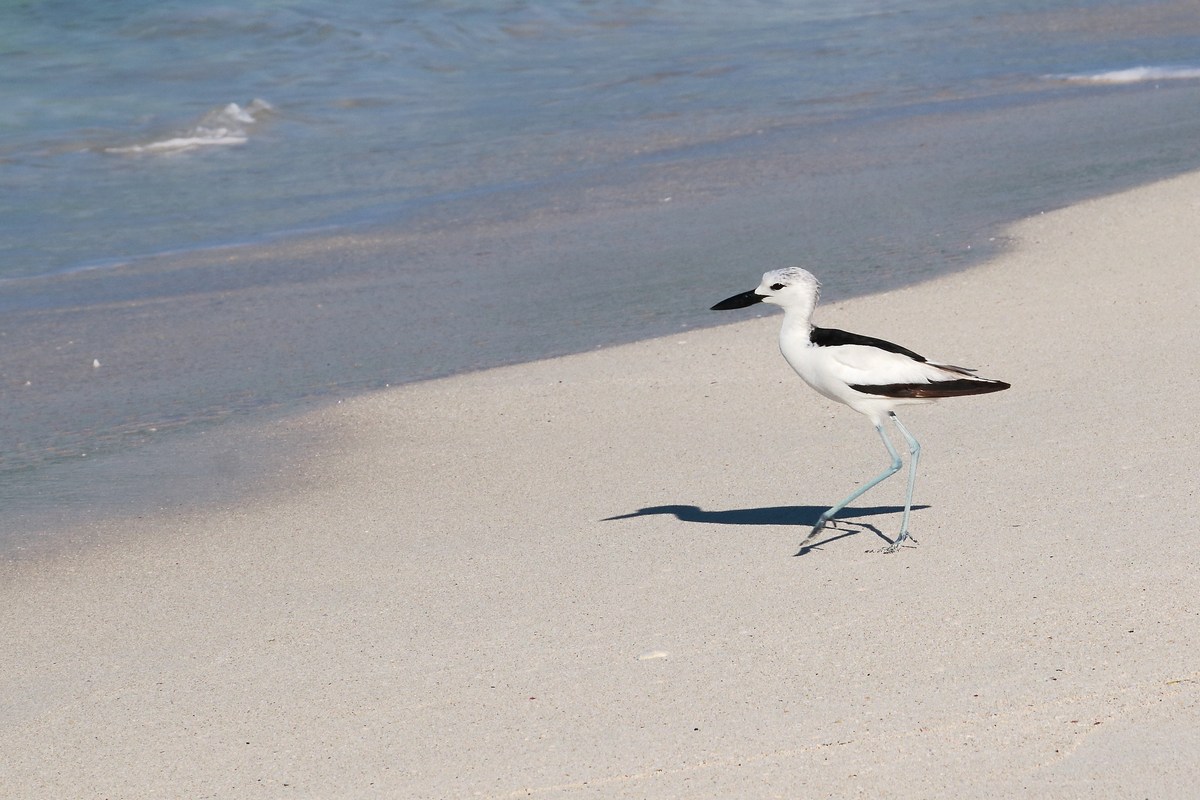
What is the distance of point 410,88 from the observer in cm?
1778

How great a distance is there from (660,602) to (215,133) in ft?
41.0

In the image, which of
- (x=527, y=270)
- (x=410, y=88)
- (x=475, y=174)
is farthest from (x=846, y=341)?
(x=410, y=88)

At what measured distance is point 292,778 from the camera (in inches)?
149

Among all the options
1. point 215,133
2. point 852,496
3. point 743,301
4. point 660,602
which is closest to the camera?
point 660,602

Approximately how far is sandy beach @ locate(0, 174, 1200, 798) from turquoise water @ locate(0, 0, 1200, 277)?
5712 mm

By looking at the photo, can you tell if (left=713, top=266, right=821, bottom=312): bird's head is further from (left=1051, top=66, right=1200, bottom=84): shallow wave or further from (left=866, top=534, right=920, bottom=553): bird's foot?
(left=1051, top=66, right=1200, bottom=84): shallow wave

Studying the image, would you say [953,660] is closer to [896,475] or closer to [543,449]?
[896,475]

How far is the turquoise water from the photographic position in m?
12.8

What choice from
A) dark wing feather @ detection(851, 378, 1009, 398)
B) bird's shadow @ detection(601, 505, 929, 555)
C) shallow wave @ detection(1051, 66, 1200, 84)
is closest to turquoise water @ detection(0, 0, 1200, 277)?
shallow wave @ detection(1051, 66, 1200, 84)

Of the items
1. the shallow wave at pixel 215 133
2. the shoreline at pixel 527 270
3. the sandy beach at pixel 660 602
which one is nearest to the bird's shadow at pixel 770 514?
the sandy beach at pixel 660 602

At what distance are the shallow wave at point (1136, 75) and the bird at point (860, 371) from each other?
1067cm

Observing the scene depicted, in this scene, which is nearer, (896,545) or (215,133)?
(896,545)

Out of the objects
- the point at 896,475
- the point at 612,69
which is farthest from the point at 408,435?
the point at 612,69

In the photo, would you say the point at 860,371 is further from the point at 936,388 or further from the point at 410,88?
the point at 410,88
